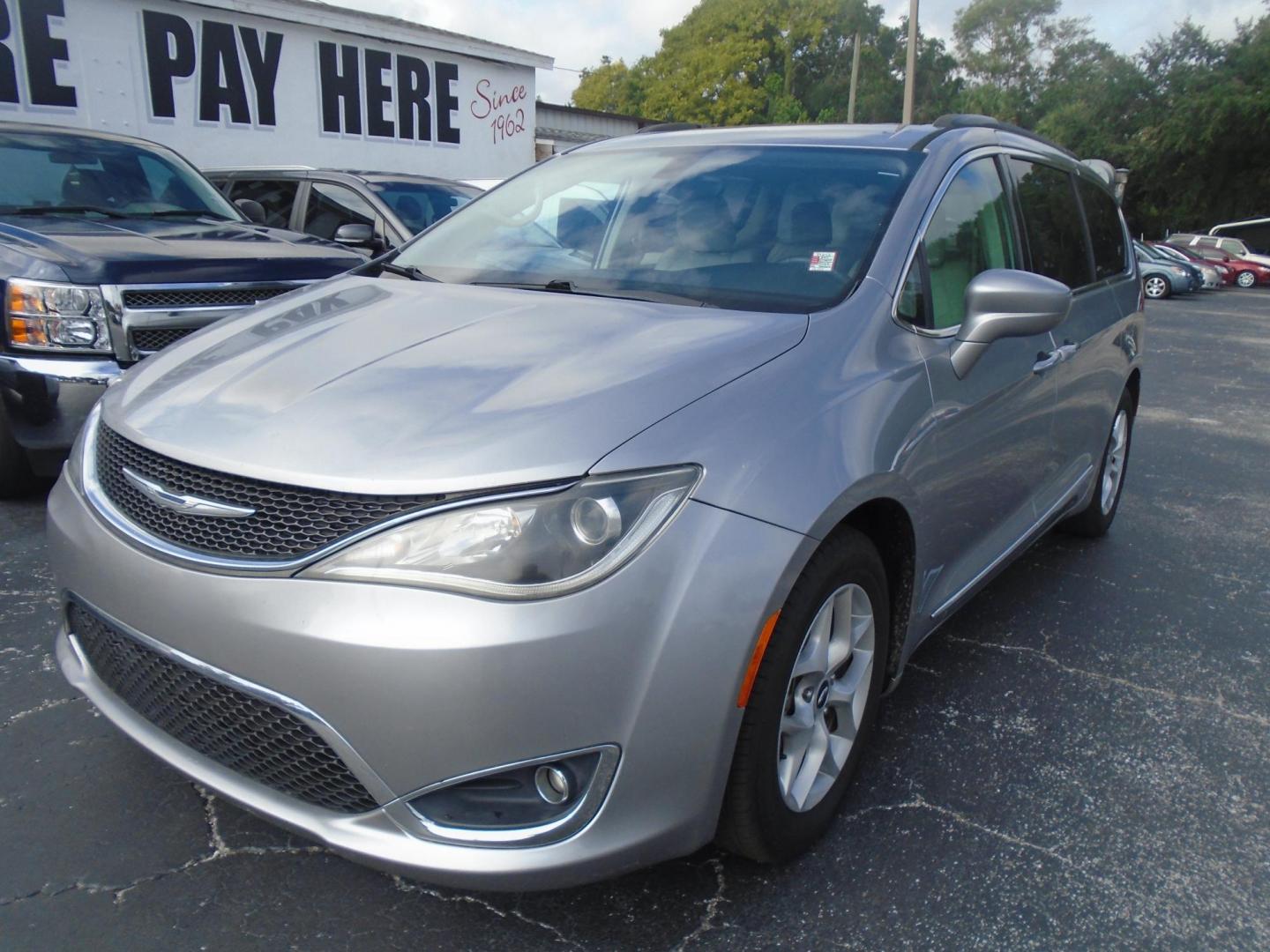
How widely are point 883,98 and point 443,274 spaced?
69733 millimetres

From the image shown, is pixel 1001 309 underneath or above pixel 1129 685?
above

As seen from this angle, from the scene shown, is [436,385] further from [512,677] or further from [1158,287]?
[1158,287]

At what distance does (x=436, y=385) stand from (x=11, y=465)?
3.20m

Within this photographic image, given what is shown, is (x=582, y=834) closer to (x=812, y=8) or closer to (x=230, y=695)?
(x=230, y=695)

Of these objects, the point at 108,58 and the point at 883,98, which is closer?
the point at 108,58

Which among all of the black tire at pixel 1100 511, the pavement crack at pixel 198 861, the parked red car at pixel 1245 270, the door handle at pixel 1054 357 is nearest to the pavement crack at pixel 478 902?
the pavement crack at pixel 198 861

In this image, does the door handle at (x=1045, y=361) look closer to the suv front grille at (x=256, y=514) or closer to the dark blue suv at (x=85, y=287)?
the suv front grille at (x=256, y=514)

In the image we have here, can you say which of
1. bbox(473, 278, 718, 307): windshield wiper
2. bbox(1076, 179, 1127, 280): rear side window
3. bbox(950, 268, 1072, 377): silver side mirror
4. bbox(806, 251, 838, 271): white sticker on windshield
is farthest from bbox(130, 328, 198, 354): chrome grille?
bbox(1076, 179, 1127, 280): rear side window

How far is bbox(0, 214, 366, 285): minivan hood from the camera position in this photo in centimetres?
420

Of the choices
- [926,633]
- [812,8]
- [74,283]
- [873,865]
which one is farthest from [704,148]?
[812,8]

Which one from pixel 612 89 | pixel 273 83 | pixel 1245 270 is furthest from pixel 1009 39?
pixel 273 83

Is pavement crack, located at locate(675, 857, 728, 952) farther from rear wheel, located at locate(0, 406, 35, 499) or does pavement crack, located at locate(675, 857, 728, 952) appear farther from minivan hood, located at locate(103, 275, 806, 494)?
rear wheel, located at locate(0, 406, 35, 499)

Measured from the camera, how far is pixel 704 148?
3.27 m

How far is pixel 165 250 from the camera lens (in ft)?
14.7
